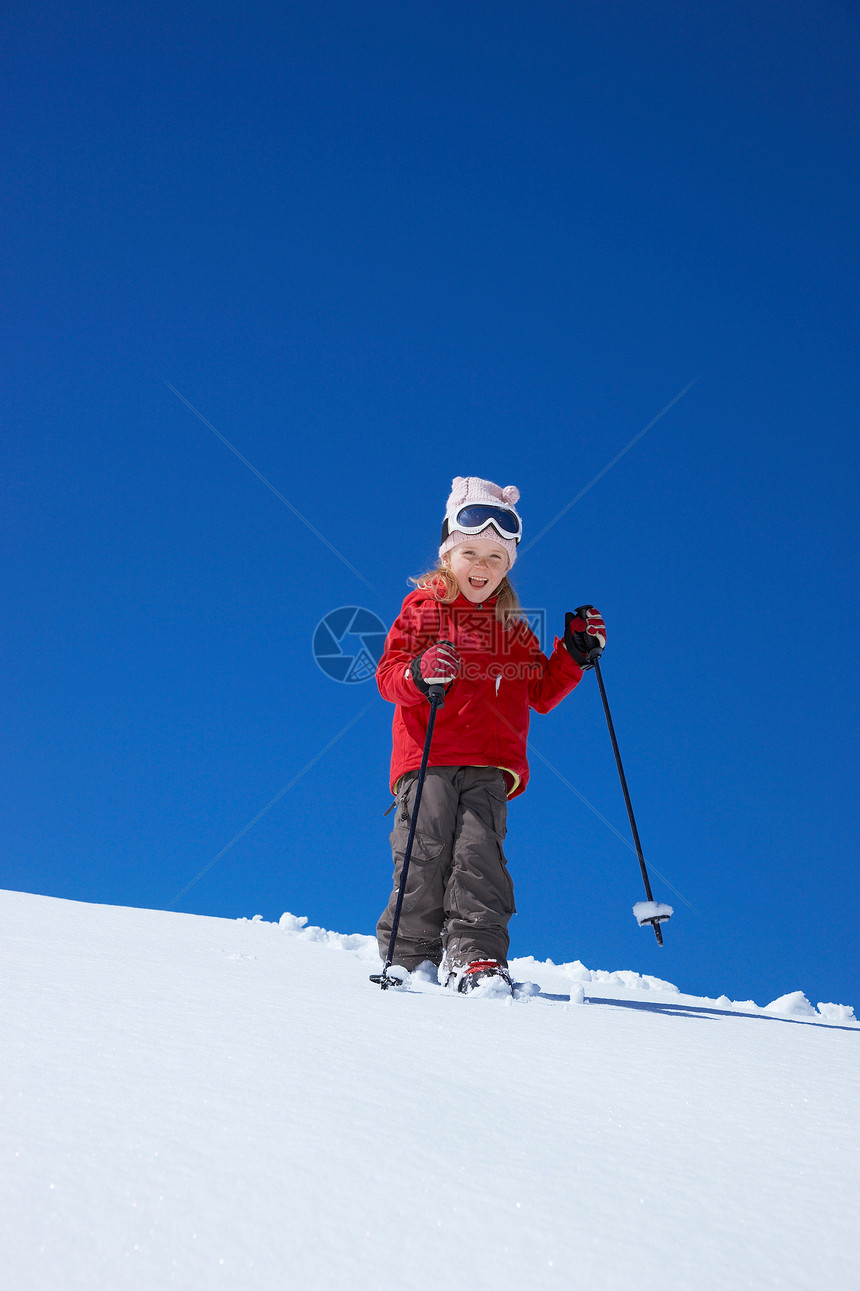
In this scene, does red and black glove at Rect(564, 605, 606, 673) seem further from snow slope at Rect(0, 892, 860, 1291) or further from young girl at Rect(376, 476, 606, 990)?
snow slope at Rect(0, 892, 860, 1291)

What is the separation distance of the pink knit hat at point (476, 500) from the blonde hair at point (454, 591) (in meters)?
0.12

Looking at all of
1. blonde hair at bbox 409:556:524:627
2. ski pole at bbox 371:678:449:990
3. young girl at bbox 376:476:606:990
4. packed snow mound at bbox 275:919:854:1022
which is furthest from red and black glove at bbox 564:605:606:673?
packed snow mound at bbox 275:919:854:1022

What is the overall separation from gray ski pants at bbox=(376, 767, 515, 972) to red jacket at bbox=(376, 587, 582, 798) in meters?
0.11

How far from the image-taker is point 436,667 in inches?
131

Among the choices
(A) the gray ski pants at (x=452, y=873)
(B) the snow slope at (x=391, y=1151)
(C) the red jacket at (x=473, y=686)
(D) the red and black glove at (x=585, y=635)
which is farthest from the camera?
(D) the red and black glove at (x=585, y=635)

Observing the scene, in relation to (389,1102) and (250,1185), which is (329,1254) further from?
(389,1102)

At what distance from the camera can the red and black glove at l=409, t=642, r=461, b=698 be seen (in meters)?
3.34

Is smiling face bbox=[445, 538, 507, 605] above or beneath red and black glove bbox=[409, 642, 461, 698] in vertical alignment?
above

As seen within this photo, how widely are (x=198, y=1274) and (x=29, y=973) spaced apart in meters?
1.57

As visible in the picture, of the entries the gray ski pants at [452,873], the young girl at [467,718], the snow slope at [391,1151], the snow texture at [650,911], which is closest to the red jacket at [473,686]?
the young girl at [467,718]

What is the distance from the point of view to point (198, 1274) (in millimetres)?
805

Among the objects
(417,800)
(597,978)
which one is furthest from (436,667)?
(597,978)

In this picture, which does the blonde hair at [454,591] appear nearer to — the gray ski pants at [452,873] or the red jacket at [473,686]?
the red jacket at [473,686]

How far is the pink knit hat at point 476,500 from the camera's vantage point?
13.1 feet
